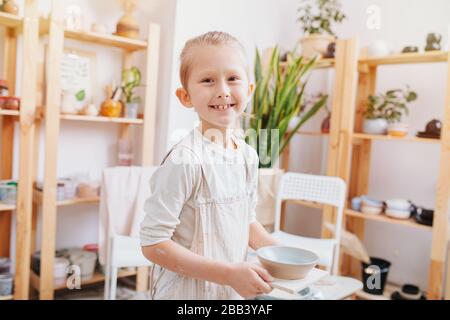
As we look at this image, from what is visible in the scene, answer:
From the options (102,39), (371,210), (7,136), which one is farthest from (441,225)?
(7,136)

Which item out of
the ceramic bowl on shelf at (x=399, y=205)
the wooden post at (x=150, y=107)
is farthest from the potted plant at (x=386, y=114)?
the wooden post at (x=150, y=107)

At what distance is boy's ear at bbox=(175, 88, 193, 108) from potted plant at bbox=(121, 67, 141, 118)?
42.4 inches

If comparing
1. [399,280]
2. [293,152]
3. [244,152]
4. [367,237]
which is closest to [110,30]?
[293,152]

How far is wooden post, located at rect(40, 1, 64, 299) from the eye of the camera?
129cm

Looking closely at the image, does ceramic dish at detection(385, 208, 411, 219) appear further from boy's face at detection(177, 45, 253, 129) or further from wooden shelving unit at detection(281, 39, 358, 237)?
boy's face at detection(177, 45, 253, 129)

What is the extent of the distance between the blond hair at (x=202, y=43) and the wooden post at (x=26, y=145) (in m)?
1.12

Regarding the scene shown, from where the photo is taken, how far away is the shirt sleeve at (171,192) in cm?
37

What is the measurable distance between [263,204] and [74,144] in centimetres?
112

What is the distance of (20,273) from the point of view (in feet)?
4.59

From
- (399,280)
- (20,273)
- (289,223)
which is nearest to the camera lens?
(289,223)

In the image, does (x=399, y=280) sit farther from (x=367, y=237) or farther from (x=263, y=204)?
(x=263, y=204)

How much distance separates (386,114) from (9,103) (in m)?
1.37

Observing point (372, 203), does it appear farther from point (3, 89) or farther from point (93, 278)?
point (3, 89)

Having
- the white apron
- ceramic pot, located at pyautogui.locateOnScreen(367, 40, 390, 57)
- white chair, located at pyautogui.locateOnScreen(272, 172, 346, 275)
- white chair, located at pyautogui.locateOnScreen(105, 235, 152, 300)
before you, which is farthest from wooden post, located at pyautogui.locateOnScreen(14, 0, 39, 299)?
ceramic pot, located at pyautogui.locateOnScreen(367, 40, 390, 57)
